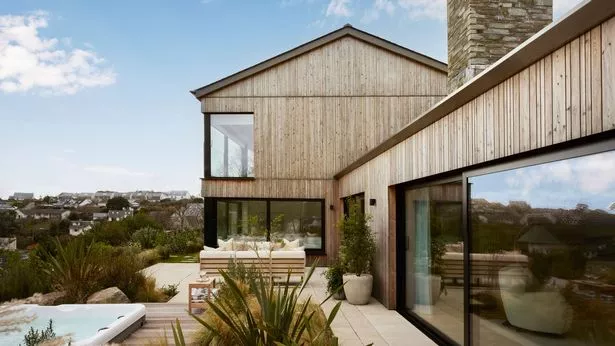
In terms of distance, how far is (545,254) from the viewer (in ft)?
11.2

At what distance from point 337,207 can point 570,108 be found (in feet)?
37.0

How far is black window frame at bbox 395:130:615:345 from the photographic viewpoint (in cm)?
289

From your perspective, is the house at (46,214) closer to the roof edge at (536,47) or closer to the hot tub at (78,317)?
the hot tub at (78,317)

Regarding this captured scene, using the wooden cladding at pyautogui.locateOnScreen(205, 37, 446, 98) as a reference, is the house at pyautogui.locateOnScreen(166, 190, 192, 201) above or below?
below

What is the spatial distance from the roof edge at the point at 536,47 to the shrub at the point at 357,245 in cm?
343

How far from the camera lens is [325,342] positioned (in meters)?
3.97

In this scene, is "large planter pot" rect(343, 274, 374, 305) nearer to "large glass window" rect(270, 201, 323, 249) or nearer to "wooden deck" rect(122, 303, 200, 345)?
"wooden deck" rect(122, 303, 200, 345)

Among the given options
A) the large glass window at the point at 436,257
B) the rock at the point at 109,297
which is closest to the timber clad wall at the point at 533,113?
the large glass window at the point at 436,257

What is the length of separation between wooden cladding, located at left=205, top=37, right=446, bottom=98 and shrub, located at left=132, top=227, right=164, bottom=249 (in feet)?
16.9

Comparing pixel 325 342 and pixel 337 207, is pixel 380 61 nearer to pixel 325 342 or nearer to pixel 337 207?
pixel 337 207

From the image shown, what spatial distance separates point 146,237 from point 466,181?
13.3m

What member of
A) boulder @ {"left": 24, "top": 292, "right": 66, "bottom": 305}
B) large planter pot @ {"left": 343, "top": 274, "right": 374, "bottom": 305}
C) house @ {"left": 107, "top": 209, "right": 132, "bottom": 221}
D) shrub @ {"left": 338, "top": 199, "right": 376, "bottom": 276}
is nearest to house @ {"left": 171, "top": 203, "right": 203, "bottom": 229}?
house @ {"left": 107, "top": 209, "right": 132, "bottom": 221}

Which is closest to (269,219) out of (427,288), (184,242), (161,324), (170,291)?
(184,242)

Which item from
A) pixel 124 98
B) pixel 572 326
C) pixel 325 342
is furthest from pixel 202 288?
pixel 124 98
